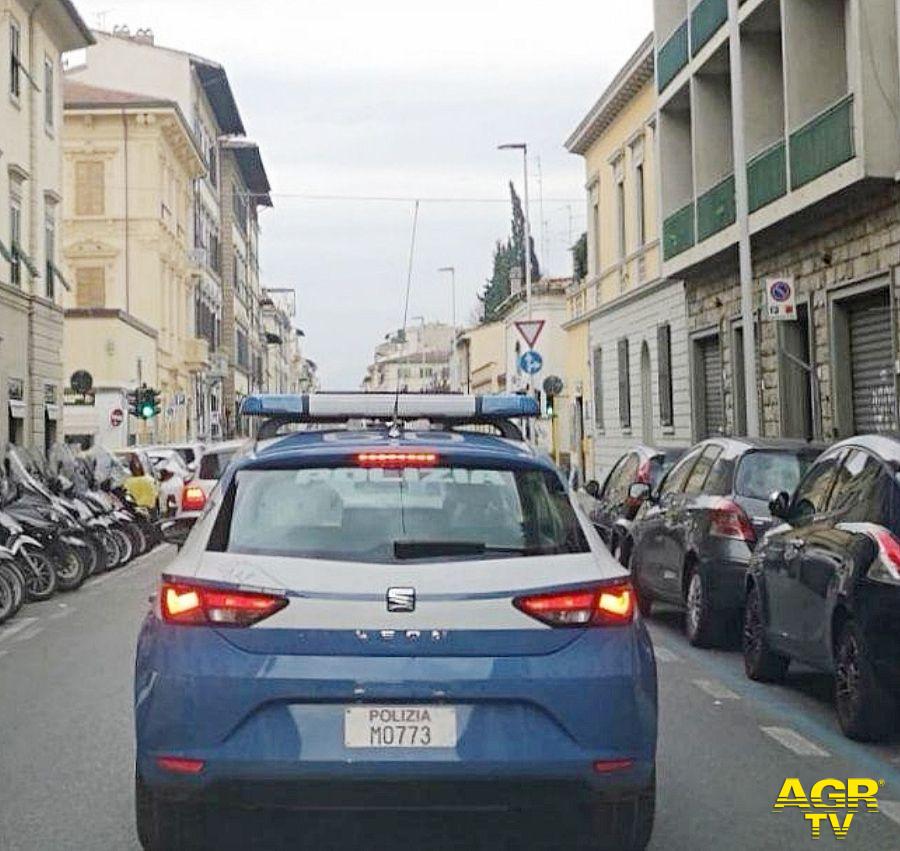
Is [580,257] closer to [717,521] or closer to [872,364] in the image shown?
[872,364]

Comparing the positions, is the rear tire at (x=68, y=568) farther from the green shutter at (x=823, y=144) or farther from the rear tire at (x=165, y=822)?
the rear tire at (x=165, y=822)

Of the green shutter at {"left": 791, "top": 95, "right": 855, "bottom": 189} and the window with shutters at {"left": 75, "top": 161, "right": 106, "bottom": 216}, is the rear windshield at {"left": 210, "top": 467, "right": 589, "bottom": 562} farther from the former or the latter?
the window with shutters at {"left": 75, "top": 161, "right": 106, "bottom": 216}

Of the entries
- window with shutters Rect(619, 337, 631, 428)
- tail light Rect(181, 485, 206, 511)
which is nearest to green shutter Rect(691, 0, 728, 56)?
window with shutters Rect(619, 337, 631, 428)

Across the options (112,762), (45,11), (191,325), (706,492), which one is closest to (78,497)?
(706,492)

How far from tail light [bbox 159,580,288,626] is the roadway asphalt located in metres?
1.17

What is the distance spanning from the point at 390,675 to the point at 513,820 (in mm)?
1469

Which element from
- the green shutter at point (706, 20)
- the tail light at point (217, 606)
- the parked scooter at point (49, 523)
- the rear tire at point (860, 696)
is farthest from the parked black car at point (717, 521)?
the green shutter at point (706, 20)

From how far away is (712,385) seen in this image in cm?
3066

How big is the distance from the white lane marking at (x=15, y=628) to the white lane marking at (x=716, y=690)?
6377mm

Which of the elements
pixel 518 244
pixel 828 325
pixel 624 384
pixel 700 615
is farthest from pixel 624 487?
pixel 518 244

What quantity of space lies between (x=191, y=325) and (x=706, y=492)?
Result: 53.8m

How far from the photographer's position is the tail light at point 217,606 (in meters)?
4.92

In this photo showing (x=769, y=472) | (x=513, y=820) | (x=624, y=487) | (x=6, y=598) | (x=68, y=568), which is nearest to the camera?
(x=513, y=820)

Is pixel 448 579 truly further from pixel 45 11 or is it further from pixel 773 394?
pixel 45 11
